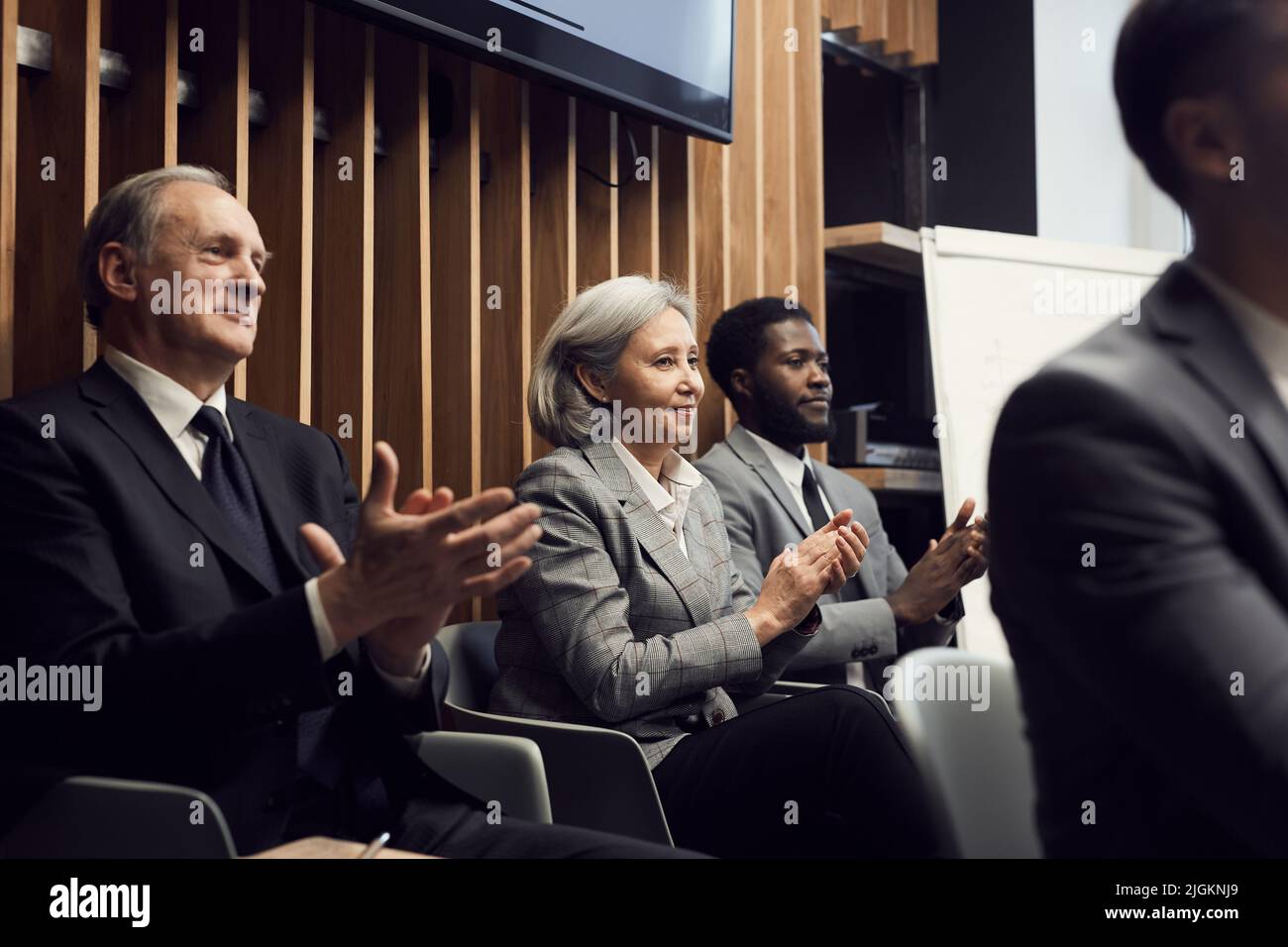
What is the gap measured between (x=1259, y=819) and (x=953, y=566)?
2052 millimetres

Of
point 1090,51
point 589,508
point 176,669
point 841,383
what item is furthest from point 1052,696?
point 841,383

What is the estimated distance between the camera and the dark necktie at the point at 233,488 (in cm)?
168

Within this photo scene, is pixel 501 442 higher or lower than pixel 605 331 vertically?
lower

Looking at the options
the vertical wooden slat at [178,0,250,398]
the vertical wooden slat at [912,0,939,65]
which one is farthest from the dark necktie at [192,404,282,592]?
the vertical wooden slat at [912,0,939,65]

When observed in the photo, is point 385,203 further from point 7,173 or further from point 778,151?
point 778,151

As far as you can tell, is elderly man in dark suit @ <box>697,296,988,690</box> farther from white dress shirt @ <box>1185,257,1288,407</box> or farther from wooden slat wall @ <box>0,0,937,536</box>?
white dress shirt @ <box>1185,257,1288,407</box>

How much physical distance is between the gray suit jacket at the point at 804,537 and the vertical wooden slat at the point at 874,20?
1734 millimetres

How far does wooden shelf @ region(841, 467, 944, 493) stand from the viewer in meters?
3.78

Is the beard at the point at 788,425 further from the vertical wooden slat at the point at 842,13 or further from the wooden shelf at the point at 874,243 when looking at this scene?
the vertical wooden slat at the point at 842,13

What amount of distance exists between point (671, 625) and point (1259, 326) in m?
1.57
